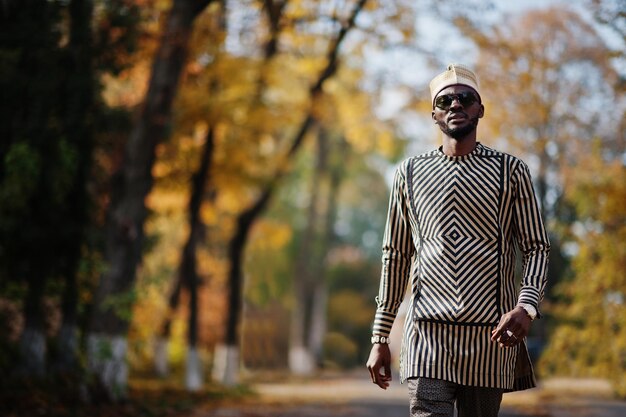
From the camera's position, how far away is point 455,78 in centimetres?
462

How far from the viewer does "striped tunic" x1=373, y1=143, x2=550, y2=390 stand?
14.5ft

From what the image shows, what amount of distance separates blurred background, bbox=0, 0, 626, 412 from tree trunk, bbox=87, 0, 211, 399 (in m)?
0.03

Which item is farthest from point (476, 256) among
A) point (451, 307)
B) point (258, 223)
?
point (258, 223)

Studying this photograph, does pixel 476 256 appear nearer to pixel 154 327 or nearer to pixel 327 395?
pixel 327 395

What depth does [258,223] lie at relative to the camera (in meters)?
31.8

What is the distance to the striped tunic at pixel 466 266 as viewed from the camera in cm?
443

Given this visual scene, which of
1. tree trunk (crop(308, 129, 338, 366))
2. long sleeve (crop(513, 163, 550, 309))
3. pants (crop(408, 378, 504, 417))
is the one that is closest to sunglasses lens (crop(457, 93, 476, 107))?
long sleeve (crop(513, 163, 550, 309))

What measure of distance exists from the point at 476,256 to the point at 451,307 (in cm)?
24

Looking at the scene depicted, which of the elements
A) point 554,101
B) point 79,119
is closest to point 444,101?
point 79,119

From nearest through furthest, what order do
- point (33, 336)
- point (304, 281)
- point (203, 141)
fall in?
point (33, 336), point (203, 141), point (304, 281)

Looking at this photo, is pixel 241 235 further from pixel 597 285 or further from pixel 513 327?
pixel 513 327

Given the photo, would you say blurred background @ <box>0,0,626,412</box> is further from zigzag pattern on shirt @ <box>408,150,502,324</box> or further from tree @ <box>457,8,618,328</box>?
zigzag pattern on shirt @ <box>408,150,502,324</box>

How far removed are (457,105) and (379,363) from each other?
3.65 ft

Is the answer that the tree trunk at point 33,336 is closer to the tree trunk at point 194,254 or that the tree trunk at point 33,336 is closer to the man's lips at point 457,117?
the tree trunk at point 194,254
